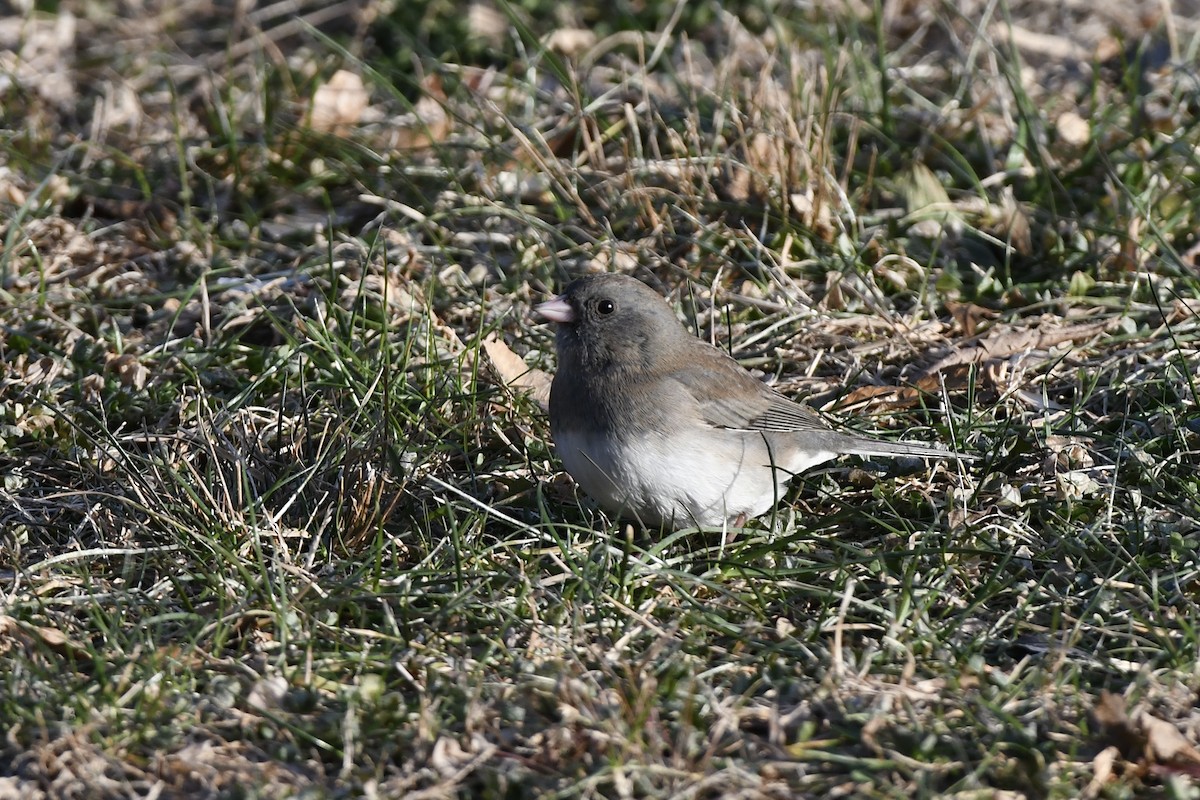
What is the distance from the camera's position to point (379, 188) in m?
4.76

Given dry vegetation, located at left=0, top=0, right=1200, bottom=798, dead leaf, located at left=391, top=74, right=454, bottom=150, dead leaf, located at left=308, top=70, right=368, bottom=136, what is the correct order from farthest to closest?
dead leaf, located at left=308, top=70, right=368, bottom=136 → dead leaf, located at left=391, top=74, right=454, bottom=150 → dry vegetation, located at left=0, top=0, right=1200, bottom=798

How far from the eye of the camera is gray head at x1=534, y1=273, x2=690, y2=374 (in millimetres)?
3400

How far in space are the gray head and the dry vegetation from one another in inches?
14.8

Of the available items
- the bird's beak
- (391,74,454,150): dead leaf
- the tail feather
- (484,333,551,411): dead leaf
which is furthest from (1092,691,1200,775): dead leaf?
(391,74,454,150): dead leaf

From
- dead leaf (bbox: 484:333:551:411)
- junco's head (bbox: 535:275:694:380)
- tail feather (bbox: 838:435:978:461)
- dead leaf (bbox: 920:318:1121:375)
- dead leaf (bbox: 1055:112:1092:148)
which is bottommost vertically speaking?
dead leaf (bbox: 484:333:551:411)

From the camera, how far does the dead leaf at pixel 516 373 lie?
12.8ft

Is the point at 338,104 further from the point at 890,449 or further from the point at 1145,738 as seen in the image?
the point at 1145,738

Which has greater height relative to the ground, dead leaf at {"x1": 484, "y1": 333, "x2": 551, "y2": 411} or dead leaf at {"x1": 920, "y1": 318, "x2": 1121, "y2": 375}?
dead leaf at {"x1": 920, "y1": 318, "x2": 1121, "y2": 375}

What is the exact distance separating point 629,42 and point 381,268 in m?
1.73

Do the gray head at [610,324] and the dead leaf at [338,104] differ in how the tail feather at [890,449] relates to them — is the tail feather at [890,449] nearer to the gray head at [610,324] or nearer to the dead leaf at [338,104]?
the gray head at [610,324]

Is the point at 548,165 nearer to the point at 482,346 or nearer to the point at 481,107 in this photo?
the point at 481,107

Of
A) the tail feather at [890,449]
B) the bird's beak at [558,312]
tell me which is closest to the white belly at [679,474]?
the tail feather at [890,449]

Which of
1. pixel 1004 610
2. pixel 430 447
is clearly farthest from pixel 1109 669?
pixel 430 447

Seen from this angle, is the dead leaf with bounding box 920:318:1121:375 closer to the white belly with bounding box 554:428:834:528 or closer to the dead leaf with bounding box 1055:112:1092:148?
the white belly with bounding box 554:428:834:528
